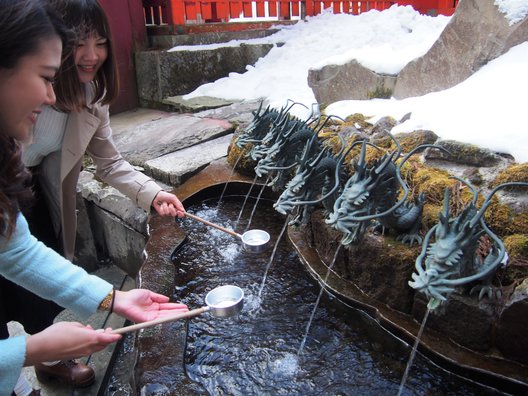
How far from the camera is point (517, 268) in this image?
2.29 meters

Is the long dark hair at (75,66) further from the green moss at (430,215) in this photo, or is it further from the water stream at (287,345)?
the green moss at (430,215)

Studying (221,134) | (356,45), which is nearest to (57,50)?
(221,134)

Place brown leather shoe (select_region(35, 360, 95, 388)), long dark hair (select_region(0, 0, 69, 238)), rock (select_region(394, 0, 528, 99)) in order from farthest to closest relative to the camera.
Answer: rock (select_region(394, 0, 528, 99))
brown leather shoe (select_region(35, 360, 95, 388))
long dark hair (select_region(0, 0, 69, 238))

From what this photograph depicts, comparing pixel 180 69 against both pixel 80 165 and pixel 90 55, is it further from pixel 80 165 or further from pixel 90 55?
pixel 90 55

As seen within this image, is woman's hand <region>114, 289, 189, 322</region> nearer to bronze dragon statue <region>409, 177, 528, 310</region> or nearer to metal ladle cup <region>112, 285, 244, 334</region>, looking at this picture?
metal ladle cup <region>112, 285, 244, 334</region>

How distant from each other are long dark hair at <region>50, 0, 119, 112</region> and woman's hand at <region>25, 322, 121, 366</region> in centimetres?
119

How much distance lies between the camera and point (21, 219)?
152cm

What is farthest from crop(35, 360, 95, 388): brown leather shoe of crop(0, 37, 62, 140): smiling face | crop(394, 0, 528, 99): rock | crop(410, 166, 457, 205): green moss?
crop(394, 0, 528, 99): rock

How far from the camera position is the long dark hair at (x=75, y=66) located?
1.85m

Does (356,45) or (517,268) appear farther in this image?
(356,45)

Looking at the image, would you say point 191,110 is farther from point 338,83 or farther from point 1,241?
point 1,241

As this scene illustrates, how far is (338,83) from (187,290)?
4065 mm

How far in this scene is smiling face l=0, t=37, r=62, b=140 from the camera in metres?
1.14

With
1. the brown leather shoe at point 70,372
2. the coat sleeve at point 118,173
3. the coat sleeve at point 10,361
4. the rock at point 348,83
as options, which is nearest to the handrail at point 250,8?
the rock at point 348,83
